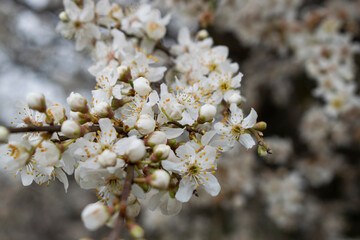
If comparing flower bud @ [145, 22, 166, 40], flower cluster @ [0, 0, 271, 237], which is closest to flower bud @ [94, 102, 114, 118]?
flower cluster @ [0, 0, 271, 237]

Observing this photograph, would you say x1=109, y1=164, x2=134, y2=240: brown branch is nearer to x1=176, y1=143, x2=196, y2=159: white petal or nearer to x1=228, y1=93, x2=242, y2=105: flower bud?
x1=176, y1=143, x2=196, y2=159: white petal

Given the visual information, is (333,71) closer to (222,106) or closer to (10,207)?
(222,106)

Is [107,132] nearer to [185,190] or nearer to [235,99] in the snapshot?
[185,190]

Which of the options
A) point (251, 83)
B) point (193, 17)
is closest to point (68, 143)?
point (193, 17)

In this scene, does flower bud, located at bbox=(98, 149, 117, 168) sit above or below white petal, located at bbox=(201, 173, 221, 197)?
below

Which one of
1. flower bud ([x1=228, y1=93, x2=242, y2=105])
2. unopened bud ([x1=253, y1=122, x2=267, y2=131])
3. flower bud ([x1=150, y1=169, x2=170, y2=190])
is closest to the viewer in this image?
flower bud ([x1=150, y1=169, x2=170, y2=190])

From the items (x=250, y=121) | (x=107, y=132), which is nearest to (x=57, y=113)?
(x=107, y=132)

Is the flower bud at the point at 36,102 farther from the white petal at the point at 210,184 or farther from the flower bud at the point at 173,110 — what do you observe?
the white petal at the point at 210,184

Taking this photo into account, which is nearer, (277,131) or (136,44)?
(136,44)
